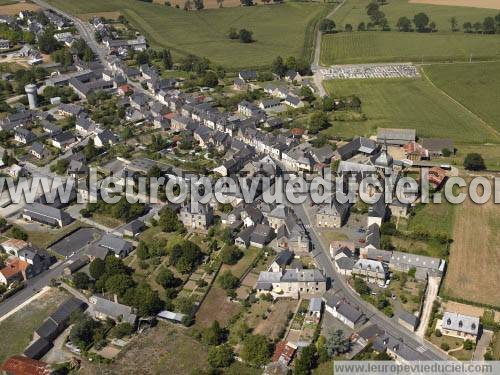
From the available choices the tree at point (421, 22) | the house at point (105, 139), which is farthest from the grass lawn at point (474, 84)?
the house at point (105, 139)

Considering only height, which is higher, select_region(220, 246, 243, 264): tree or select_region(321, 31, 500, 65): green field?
select_region(321, 31, 500, 65): green field

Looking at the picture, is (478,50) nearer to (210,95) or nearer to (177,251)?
(210,95)

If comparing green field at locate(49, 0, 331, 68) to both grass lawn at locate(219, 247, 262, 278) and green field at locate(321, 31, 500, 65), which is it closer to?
green field at locate(321, 31, 500, 65)

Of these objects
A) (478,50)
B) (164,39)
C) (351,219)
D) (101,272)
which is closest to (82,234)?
(101,272)

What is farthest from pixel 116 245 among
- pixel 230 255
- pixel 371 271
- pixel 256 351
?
pixel 371 271

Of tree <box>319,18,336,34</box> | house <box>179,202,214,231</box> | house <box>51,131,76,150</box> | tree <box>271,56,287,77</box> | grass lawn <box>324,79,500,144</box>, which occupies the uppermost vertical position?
tree <box>319,18,336,34</box>

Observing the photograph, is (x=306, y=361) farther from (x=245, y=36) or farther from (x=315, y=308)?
(x=245, y=36)

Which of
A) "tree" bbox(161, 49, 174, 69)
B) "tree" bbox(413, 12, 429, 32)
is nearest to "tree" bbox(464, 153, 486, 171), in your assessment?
"tree" bbox(161, 49, 174, 69)
